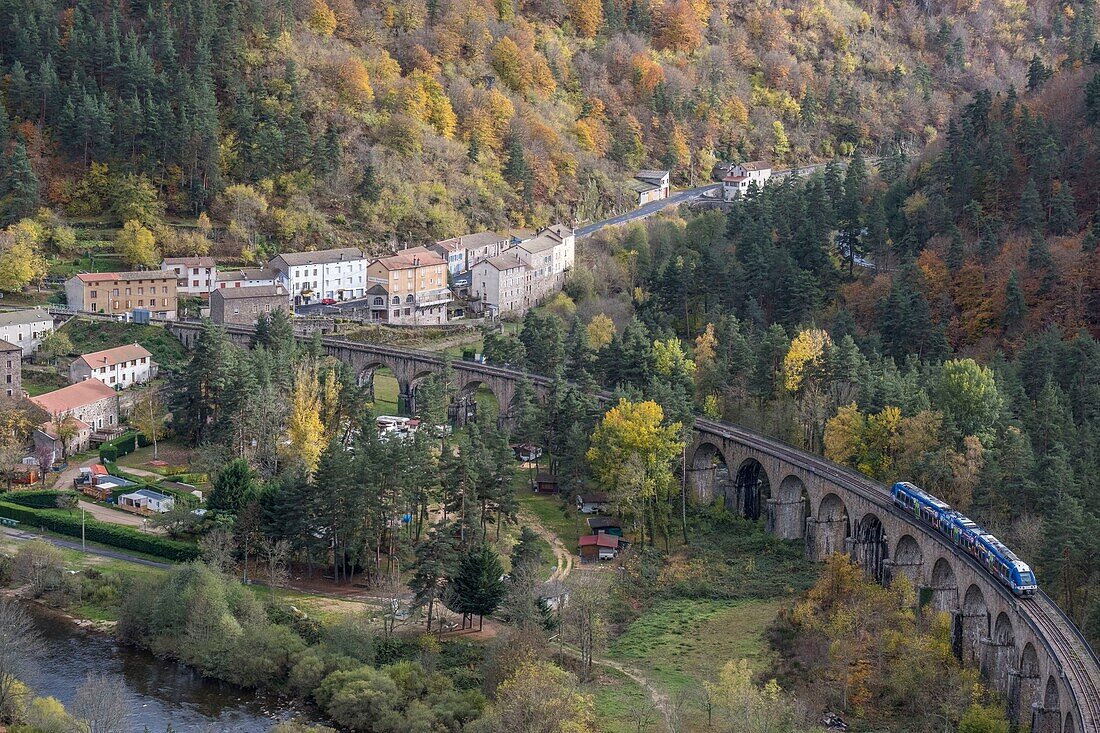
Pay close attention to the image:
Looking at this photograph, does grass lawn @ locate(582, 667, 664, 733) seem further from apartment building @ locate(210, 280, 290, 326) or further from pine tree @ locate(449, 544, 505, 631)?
apartment building @ locate(210, 280, 290, 326)

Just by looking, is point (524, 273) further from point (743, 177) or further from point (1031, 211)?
point (743, 177)

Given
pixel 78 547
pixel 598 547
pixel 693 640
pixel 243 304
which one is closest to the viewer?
pixel 693 640

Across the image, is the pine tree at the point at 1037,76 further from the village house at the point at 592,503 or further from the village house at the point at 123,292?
the village house at the point at 123,292

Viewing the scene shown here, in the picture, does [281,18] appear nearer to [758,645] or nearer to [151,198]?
[151,198]

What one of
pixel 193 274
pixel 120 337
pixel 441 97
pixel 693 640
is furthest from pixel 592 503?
pixel 441 97

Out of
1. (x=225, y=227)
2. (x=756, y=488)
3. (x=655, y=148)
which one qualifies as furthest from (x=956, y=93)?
(x=756, y=488)

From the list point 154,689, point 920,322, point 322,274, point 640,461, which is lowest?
point 154,689

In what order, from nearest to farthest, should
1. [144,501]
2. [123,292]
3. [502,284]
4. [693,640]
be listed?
[693,640] → [144,501] → [123,292] → [502,284]
